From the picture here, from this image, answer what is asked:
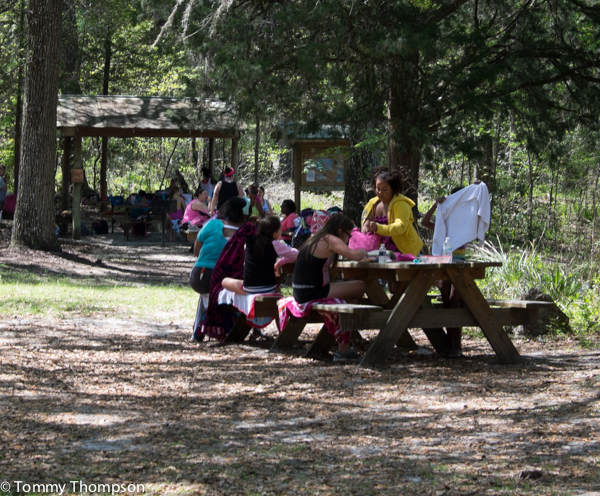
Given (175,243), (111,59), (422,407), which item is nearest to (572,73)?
(422,407)

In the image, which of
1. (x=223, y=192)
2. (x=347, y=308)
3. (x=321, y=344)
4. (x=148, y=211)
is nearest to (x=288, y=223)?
(x=223, y=192)

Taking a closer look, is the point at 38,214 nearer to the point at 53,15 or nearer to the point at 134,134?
the point at 53,15

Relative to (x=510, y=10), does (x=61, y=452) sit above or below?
below

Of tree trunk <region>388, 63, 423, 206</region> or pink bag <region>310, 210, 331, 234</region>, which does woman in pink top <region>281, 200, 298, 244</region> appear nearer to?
pink bag <region>310, 210, 331, 234</region>

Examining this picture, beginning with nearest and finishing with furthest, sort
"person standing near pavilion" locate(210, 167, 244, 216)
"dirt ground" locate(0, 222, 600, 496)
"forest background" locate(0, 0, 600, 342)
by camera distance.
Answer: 1. "dirt ground" locate(0, 222, 600, 496)
2. "forest background" locate(0, 0, 600, 342)
3. "person standing near pavilion" locate(210, 167, 244, 216)

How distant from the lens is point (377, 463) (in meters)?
3.88

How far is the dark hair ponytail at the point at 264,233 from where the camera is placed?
701cm

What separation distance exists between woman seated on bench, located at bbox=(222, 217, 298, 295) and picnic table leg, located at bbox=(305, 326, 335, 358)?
28.1 inches

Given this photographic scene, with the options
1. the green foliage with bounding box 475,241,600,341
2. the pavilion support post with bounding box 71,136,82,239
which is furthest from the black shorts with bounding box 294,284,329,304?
the pavilion support post with bounding box 71,136,82,239

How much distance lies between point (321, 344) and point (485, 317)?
1.36 metres

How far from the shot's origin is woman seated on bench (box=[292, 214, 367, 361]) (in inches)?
255

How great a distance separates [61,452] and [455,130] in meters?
8.32

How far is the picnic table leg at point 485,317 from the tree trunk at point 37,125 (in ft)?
32.4

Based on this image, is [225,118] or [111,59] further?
[111,59]
